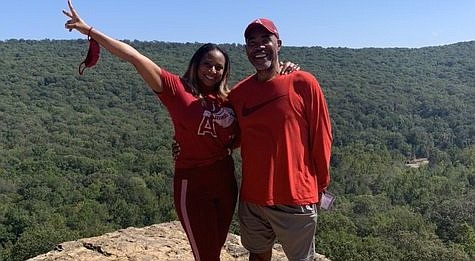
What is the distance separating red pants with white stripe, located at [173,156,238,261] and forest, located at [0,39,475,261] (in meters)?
1.20

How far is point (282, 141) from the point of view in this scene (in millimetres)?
2844

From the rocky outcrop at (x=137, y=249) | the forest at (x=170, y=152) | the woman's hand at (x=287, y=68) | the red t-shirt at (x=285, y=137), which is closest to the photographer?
the red t-shirt at (x=285, y=137)

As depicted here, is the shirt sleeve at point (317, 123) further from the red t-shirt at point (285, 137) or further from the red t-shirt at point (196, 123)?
the red t-shirt at point (196, 123)

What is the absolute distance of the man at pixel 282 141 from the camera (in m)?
2.84

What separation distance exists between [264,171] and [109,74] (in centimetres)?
9410

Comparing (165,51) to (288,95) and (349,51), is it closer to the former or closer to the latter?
(349,51)

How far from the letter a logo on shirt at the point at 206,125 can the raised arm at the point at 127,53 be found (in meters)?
0.28

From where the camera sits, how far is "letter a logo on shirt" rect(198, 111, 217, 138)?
2.95 metres

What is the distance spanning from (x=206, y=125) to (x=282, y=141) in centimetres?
42

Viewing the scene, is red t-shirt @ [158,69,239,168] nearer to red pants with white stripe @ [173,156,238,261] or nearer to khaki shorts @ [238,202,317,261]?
red pants with white stripe @ [173,156,238,261]

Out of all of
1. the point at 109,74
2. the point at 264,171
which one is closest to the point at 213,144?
the point at 264,171

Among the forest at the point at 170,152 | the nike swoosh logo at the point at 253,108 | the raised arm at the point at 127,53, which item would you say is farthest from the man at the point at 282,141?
the forest at the point at 170,152

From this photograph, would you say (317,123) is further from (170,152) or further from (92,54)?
(170,152)

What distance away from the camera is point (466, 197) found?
3756 cm
